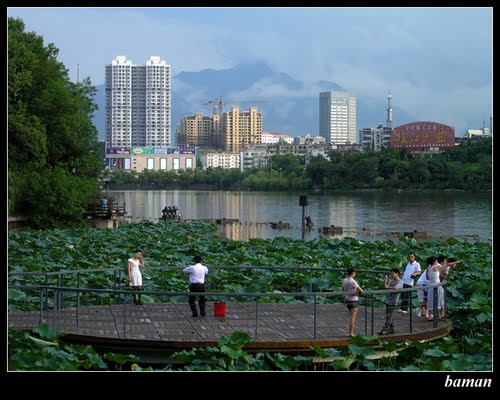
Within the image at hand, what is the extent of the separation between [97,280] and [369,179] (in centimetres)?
11048

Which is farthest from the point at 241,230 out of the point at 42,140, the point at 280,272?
the point at 280,272

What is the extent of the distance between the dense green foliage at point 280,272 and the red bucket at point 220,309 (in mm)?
1912

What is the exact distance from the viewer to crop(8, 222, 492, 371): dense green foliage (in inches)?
432

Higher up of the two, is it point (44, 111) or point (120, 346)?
point (44, 111)

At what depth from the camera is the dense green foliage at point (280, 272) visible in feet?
36.0

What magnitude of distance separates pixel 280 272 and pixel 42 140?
21.7 metres

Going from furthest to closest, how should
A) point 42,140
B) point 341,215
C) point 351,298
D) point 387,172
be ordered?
1. point 387,172
2. point 341,215
3. point 42,140
4. point 351,298

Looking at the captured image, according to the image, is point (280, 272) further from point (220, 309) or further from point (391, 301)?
point (391, 301)

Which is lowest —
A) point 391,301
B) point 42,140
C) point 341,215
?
point 341,215

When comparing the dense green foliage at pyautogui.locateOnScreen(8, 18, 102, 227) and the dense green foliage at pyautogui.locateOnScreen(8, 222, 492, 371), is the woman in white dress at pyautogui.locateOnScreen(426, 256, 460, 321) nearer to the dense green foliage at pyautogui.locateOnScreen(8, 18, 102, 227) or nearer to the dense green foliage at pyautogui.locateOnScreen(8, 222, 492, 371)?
the dense green foliage at pyautogui.locateOnScreen(8, 222, 492, 371)

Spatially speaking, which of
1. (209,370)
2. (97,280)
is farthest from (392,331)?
(97,280)

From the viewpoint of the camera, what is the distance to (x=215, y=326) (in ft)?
41.4

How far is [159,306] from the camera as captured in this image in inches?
568
